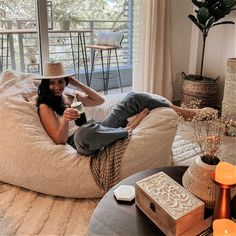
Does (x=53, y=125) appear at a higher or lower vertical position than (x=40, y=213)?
higher

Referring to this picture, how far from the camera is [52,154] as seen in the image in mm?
1808

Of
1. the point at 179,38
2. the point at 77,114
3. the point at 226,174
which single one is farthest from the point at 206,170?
the point at 179,38

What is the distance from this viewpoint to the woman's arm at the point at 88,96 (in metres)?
2.40

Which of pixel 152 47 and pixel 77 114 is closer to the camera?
pixel 77 114

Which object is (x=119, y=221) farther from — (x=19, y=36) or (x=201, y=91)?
(x=19, y=36)

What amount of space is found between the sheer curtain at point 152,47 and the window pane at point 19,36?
3.98 feet

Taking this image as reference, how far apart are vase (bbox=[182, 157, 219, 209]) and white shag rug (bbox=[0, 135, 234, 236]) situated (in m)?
0.75

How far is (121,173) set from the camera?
1.79 m

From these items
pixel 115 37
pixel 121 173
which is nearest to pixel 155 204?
pixel 121 173

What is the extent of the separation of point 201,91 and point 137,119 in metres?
1.61

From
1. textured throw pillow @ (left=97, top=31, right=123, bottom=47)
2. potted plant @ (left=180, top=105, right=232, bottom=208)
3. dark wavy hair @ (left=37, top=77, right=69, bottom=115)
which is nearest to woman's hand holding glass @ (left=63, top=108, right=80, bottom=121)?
dark wavy hair @ (left=37, top=77, right=69, bottom=115)

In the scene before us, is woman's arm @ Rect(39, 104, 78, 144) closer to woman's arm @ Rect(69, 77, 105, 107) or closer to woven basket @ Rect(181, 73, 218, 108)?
woman's arm @ Rect(69, 77, 105, 107)

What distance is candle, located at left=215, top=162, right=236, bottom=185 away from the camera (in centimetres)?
95

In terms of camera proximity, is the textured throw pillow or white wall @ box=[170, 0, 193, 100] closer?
white wall @ box=[170, 0, 193, 100]
